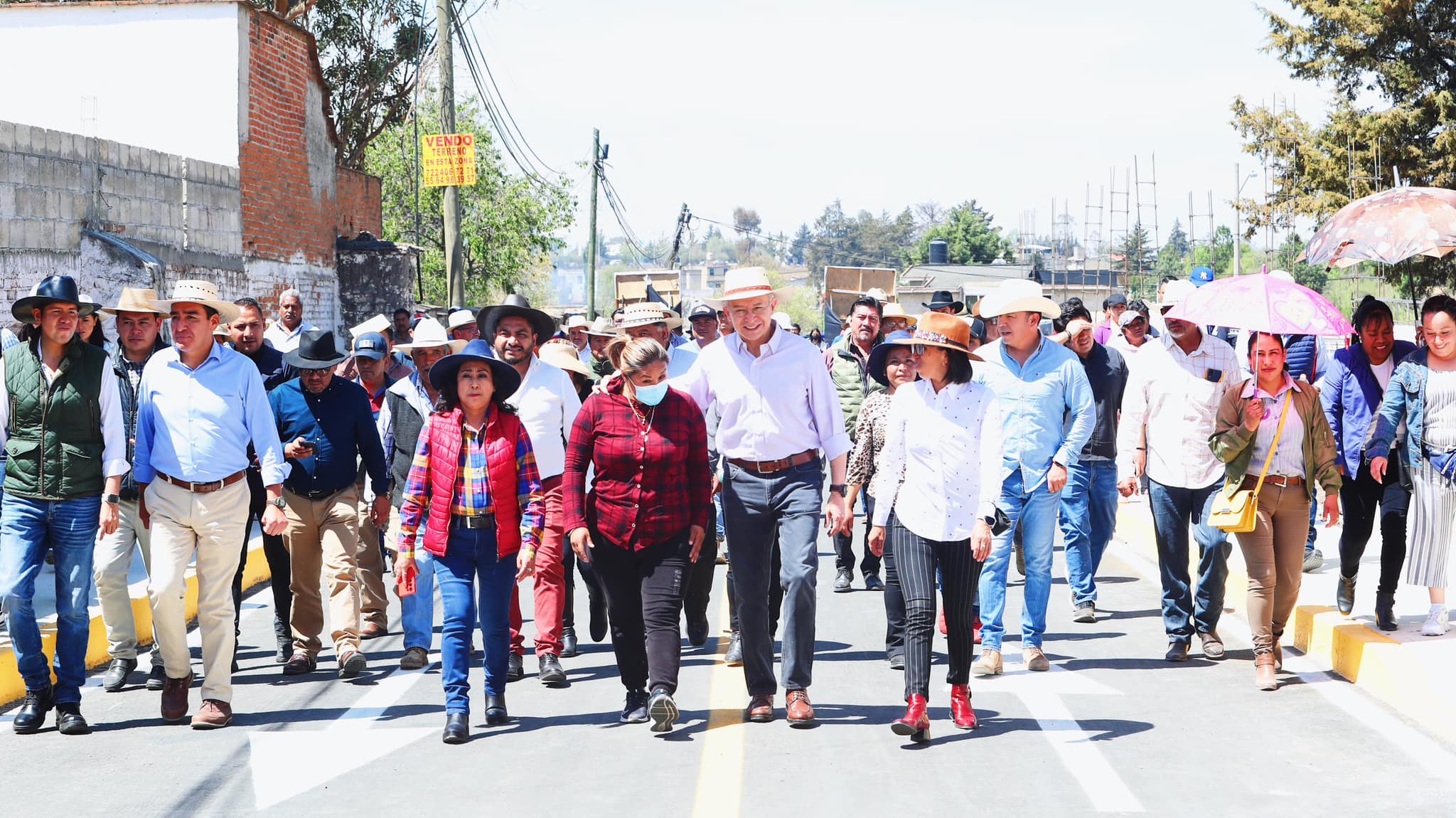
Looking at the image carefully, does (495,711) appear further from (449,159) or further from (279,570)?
(449,159)

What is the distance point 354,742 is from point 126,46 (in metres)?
16.8

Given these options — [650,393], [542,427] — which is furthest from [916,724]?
[542,427]

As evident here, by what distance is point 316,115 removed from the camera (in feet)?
73.4

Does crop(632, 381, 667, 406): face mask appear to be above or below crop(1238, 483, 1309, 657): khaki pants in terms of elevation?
above

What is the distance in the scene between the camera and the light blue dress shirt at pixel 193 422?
24.0 feet

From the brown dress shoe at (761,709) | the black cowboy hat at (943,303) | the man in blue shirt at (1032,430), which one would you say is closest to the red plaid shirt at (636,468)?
the brown dress shoe at (761,709)

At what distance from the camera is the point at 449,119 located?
65.6 ft

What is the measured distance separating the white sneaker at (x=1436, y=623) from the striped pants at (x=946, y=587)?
3.07 metres

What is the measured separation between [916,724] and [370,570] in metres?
3.92

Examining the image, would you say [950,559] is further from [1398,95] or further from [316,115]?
[1398,95]

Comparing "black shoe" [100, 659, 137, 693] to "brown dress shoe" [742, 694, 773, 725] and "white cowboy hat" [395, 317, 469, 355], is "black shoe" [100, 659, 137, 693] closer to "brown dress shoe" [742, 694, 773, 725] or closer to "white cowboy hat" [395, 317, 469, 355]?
"white cowboy hat" [395, 317, 469, 355]

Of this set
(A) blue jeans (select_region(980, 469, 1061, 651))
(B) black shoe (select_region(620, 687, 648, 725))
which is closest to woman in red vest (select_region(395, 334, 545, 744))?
(B) black shoe (select_region(620, 687, 648, 725))

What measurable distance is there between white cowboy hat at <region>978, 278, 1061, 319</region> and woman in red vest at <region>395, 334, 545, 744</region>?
2.75 meters

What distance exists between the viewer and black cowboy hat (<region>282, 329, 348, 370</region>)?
27.6 ft
